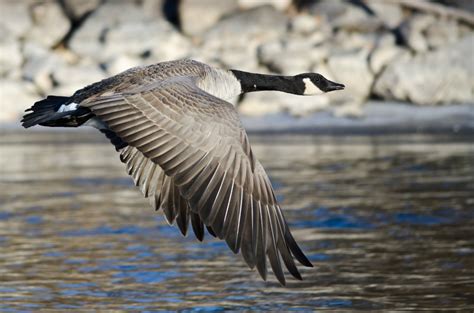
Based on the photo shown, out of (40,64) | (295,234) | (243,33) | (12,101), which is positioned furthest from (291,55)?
(295,234)

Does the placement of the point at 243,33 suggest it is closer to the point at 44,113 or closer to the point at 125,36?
the point at 125,36

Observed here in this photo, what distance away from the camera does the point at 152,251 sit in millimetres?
11031

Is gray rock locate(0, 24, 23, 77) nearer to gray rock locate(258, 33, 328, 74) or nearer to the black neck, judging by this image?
gray rock locate(258, 33, 328, 74)

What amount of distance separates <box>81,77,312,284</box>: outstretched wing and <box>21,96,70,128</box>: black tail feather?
55cm

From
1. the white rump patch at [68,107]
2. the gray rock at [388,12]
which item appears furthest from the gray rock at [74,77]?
the white rump patch at [68,107]

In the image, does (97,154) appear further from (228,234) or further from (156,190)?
(228,234)

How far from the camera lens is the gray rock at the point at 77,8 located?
92.1 ft

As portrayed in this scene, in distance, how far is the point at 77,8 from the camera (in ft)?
92.4

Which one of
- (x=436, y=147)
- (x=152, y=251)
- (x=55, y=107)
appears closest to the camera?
(x=55, y=107)

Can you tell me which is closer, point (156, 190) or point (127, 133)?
point (127, 133)

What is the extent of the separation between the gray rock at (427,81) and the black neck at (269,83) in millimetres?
13436

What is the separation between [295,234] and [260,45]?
13989 mm

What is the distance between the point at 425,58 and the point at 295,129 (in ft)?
12.5

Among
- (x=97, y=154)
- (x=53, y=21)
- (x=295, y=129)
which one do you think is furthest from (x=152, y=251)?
(x=53, y=21)
